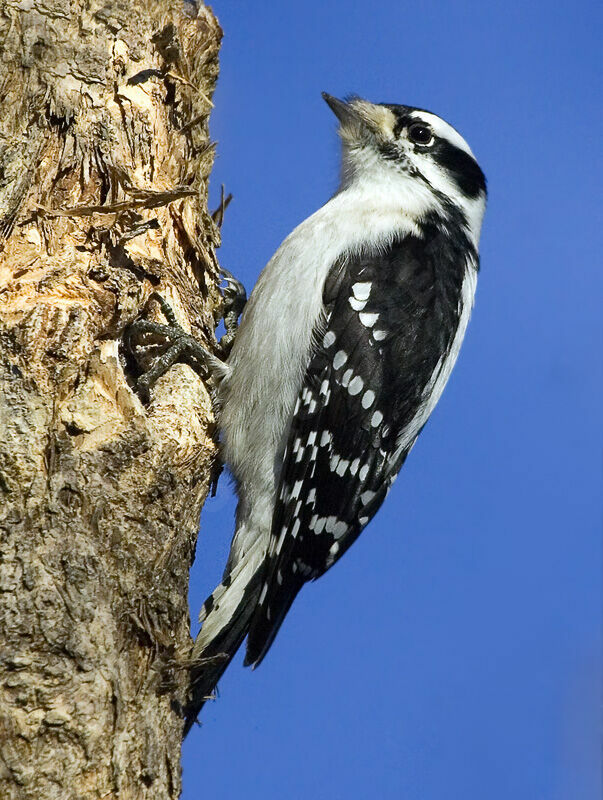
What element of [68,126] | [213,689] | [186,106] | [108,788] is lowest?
[108,788]

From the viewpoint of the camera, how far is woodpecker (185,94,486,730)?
11.7 feet

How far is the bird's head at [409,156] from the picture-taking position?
4195 millimetres

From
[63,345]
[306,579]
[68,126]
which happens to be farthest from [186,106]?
[306,579]

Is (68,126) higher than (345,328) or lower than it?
higher

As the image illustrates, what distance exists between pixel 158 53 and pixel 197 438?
1497mm

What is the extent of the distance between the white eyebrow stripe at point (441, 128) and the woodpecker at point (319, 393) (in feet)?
1.93

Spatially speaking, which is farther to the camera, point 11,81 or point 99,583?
point 11,81

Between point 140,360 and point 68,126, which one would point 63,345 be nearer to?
point 140,360

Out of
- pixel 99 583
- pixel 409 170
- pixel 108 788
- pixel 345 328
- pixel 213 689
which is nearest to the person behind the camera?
pixel 108 788

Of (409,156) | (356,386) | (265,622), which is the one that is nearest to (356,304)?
(356,386)

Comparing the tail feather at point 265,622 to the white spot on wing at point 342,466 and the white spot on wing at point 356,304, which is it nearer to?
the white spot on wing at point 342,466

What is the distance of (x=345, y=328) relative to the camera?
12.0 ft

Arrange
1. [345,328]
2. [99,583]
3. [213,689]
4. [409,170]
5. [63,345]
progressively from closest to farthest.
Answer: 1. [99,583]
2. [63,345]
3. [213,689]
4. [345,328]
5. [409,170]

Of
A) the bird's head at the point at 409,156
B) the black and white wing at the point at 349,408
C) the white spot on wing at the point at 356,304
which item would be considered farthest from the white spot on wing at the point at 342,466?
the bird's head at the point at 409,156
